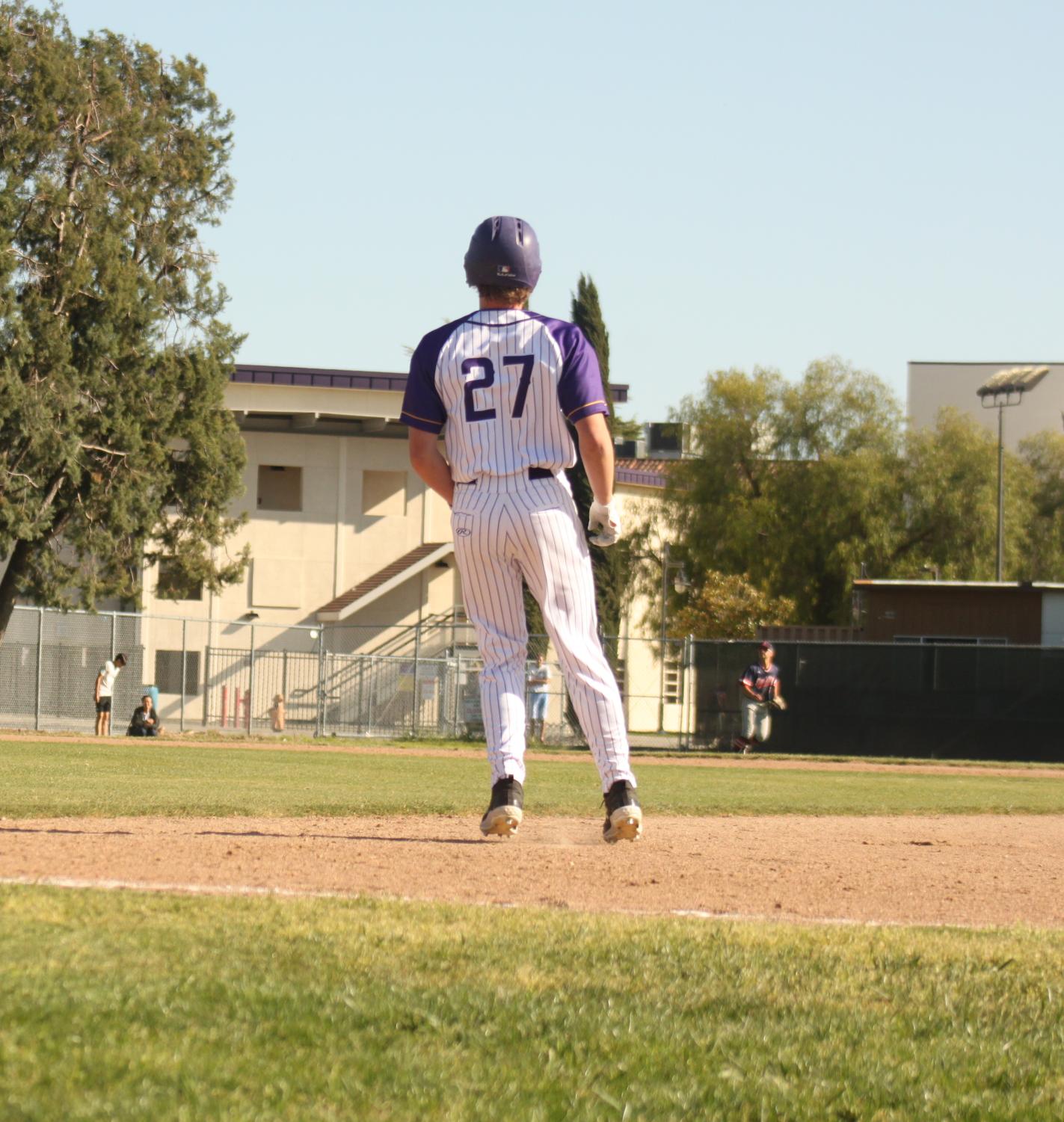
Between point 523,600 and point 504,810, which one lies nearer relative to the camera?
point 523,600

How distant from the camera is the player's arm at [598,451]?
19.4 feet

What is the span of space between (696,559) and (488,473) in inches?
1818

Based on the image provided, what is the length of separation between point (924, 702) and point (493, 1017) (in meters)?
27.3

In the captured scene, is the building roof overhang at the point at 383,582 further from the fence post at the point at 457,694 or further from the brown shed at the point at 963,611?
the brown shed at the point at 963,611

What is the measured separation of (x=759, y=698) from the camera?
26.0m

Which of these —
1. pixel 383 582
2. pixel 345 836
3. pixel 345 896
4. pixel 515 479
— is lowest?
pixel 345 836

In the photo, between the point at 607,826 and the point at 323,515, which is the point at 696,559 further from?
the point at 607,826

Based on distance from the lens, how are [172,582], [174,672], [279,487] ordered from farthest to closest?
[279,487] → [174,672] → [172,582]

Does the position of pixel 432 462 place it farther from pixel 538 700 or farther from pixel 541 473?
pixel 538 700

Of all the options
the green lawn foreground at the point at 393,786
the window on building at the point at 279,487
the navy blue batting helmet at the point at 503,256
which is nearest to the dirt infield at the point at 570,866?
the green lawn foreground at the point at 393,786

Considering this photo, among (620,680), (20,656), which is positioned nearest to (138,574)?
(20,656)

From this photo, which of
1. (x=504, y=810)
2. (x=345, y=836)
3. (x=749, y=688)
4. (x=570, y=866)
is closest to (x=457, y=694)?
(x=749, y=688)

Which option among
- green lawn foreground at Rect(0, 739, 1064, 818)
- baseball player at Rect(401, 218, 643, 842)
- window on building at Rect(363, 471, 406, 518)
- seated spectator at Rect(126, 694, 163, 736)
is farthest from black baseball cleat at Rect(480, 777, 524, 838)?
window on building at Rect(363, 471, 406, 518)

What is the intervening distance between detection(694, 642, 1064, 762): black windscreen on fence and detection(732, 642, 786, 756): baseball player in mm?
680
